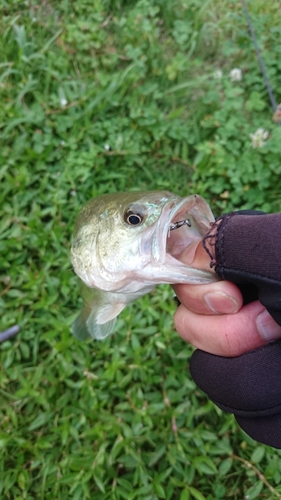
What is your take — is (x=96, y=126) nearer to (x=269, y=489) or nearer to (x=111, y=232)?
(x=111, y=232)

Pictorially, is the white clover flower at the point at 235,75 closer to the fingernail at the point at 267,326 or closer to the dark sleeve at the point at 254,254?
the dark sleeve at the point at 254,254

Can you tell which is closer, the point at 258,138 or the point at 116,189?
the point at 258,138

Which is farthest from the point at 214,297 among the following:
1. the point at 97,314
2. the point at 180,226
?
the point at 97,314

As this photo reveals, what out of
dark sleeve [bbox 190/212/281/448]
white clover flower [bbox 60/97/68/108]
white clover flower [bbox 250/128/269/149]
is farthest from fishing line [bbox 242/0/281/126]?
dark sleeve [bbox 190/212/281/448]

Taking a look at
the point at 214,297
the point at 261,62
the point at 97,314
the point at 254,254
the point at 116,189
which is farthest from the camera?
the point at 261,62

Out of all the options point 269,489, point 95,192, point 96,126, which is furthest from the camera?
point 96,126

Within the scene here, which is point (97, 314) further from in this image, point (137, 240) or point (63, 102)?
point (63, 102)

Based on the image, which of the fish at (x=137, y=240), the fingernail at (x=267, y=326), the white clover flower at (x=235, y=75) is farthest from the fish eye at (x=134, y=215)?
Result: the white clover flower at (x=235, y=75)

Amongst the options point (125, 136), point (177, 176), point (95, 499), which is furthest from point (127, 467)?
point (125, 136)
